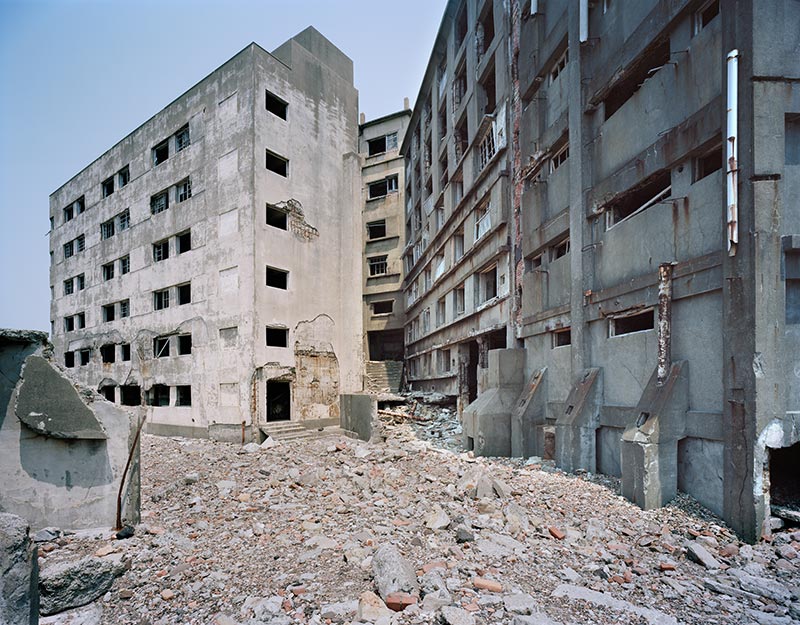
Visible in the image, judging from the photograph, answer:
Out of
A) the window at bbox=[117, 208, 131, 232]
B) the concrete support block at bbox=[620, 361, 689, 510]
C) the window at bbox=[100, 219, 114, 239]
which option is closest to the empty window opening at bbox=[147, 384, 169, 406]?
the window at bbox=[117, 208, 131, 232]

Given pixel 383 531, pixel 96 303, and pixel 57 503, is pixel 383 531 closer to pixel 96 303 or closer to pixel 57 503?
pixel 57 503

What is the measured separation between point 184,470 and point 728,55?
12503 millimetres

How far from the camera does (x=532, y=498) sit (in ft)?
24.4

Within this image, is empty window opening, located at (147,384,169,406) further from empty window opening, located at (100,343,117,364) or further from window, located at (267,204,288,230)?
window, located at (267,204,288,230)

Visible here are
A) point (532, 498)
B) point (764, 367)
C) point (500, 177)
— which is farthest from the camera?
point (500, 177)

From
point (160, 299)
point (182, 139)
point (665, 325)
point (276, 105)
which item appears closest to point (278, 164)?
point (276, 105)

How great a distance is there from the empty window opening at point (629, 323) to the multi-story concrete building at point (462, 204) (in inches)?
149

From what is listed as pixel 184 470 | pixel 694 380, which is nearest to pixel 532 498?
pixel 694 380

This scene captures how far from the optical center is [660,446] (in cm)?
679

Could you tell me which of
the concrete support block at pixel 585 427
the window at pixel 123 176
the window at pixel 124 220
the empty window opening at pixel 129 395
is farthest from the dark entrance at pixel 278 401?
the window at pixel 123 176

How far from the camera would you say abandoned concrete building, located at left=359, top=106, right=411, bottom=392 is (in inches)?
1150

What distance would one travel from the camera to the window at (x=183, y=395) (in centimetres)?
1905

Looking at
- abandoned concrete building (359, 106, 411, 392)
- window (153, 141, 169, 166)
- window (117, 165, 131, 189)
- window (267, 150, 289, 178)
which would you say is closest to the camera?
window (267, 150, 289, 178)

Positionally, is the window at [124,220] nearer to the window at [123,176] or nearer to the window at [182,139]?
the window at [123,176]
